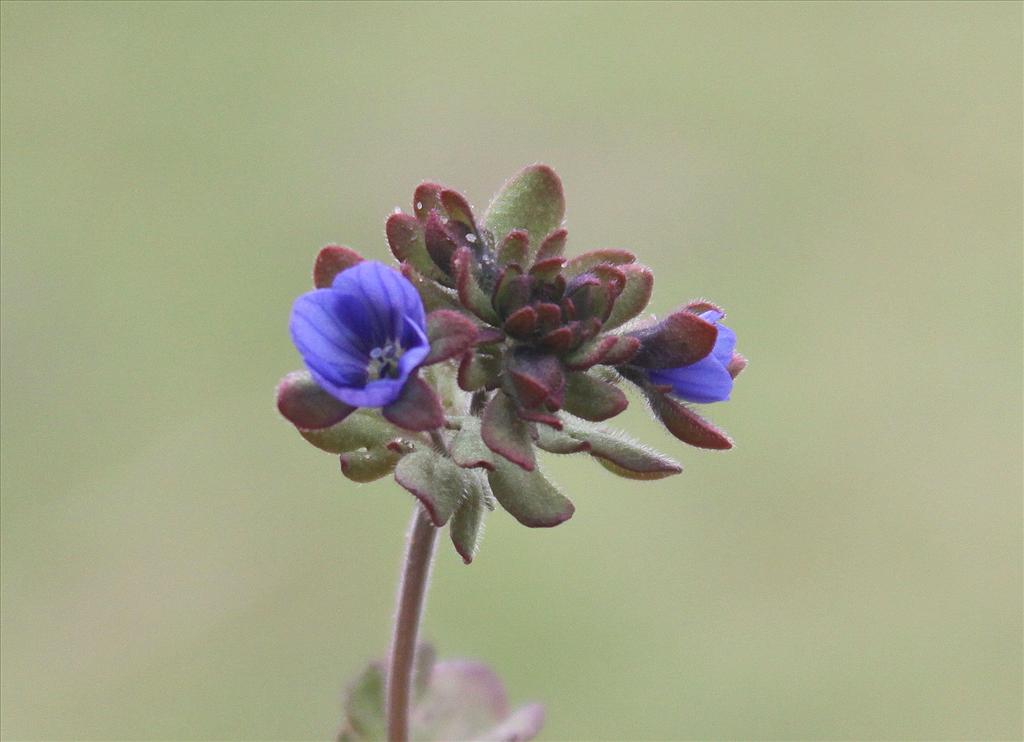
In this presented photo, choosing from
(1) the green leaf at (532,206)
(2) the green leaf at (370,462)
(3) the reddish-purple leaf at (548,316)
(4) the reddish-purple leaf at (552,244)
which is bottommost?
(2) the green leaf at (370,462)

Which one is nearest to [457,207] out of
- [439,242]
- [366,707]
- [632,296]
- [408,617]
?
[439,242]

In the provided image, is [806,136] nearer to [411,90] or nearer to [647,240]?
[647,240]

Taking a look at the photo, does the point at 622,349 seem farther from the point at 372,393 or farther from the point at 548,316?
the point at 372,393

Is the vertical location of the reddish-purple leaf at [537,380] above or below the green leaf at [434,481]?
above

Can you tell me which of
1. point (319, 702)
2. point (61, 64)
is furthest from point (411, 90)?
point (319, 702)

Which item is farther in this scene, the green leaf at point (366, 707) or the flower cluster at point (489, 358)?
the green leaf at point (366, 707)

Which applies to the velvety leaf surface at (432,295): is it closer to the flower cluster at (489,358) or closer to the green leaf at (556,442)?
the flower cluster at (489,358)

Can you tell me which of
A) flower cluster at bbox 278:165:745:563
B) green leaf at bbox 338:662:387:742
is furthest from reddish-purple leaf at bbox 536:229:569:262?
green leaf at bbox 338:662:387:742

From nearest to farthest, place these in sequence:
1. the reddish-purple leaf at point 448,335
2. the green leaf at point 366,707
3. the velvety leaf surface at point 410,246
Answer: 1. the reddish-purple leaf at point 448,335
2. the velvety leaf surface at point 410,246
3. the green leaf at point 366,707

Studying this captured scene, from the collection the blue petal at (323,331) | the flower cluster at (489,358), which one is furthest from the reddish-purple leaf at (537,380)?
the blue petal at (323,331)
